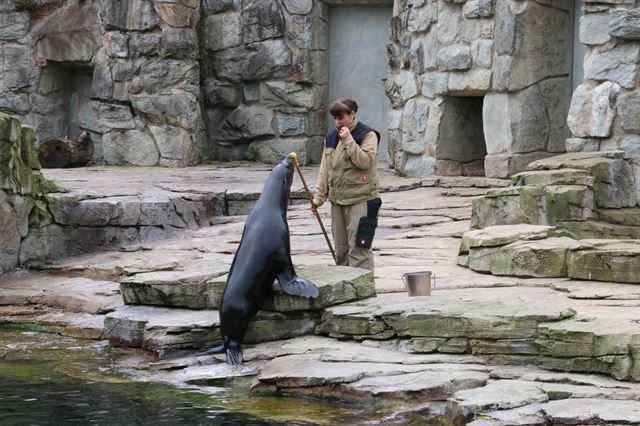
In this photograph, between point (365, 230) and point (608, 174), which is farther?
point (608, 174)

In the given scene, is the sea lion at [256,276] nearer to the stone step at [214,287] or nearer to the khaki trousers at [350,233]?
the stone step at [214,287]

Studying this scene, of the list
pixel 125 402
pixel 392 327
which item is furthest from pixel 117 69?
pixel 125 402

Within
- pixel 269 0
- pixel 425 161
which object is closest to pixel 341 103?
pixel 425 161

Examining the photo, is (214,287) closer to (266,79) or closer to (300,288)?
(300,288)

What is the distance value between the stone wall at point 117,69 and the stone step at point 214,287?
23.0 feet

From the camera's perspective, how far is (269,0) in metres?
15.3

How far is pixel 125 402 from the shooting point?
6.24 meters

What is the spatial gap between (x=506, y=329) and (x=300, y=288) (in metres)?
1.33

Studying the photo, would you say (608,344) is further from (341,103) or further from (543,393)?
(341,103)

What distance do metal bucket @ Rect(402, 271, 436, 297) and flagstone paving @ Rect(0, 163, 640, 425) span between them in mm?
114

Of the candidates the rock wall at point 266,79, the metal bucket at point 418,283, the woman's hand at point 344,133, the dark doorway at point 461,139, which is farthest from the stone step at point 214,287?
the dark doorway at point 461,139

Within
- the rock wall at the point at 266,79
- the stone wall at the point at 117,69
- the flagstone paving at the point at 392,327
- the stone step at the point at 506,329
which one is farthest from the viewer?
the stone wall at the point at 117,69

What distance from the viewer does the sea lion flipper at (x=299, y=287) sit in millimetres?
6918

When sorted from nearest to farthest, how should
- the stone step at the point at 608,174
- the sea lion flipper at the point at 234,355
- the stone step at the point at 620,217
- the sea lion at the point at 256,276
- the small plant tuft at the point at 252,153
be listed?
the sea lion flipper at the point at 234,355
the sea lion at the point at 256,276
the stone step at the point at 620,217
the stone step at the point at 608,174
the small plant tuft at the point at 252,153
